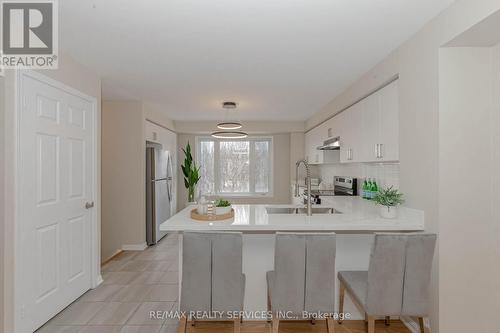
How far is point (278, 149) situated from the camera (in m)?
6.98

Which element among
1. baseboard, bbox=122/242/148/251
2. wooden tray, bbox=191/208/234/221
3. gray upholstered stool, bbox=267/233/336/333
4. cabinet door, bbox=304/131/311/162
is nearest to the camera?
gray upholstered stool, bbox=267/233/336/333

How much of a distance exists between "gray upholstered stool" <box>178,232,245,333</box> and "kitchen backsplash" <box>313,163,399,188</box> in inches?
83.0

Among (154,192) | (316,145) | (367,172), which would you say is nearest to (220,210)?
(367,172)

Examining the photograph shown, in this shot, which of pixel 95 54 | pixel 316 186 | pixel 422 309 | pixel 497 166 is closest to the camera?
pixel 422 309

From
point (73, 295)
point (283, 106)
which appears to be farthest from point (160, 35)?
point (283, 106)

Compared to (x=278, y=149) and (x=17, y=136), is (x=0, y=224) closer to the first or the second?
(x=17, y=136)

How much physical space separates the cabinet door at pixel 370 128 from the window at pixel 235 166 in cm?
377

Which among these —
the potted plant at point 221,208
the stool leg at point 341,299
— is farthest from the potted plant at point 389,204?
the potted plant at point 221,208

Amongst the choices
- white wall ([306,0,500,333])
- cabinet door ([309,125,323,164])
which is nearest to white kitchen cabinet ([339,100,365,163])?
white wall ([306,0,500,333])

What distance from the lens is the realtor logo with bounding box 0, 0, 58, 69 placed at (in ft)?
6.41

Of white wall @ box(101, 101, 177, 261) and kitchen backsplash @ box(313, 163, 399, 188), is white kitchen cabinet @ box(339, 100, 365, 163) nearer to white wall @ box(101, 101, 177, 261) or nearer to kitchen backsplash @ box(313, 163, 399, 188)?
kitchen backsplash @ box(313, 163, 399, 188)

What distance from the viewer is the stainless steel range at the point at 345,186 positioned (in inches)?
164

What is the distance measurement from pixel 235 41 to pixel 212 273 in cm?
182

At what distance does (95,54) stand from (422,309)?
3.32 meters
